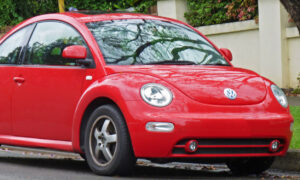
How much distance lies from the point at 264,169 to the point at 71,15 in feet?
8.33

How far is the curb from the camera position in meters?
8.10

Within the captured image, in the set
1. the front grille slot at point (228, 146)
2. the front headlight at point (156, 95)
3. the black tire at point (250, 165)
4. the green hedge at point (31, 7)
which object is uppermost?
the green hedge at point (31, 7)

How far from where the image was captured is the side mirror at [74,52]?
297 inches

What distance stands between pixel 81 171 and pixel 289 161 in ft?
6.93

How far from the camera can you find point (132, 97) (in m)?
6.91

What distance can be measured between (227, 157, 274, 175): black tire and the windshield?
1.03 m

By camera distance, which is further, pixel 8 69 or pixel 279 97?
pixel 8 69

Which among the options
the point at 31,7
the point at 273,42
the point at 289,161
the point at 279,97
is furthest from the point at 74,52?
the point at 31,7

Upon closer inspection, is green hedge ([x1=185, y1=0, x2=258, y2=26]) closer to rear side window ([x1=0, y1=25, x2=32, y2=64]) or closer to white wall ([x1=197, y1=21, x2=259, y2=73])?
white wall ([x1=197, y1=21, x2=259, y2=73])

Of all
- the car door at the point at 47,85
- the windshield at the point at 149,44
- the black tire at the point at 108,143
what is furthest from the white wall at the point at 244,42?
the black tire at the point at 108,143

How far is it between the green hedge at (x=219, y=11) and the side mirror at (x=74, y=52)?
1010cm

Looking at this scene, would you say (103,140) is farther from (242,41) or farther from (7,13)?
(7,13)

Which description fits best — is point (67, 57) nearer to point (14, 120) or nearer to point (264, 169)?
point (14, 120)

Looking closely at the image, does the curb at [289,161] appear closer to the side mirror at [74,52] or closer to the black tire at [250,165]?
the black tire at [250,165]
